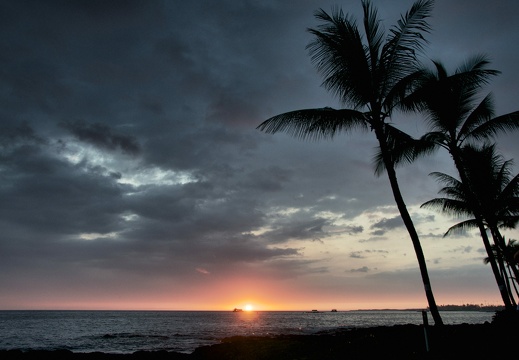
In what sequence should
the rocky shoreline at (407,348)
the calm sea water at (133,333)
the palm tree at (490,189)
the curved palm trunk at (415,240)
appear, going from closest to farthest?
the rocky shoreline at (407,348) < the curved palm trunk at (415,240) < the palm tree at (490,189) < the calm sea water at (133,333)

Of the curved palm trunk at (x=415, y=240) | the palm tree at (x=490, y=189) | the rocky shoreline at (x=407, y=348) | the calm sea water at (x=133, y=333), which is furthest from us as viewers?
the calm sea water at (x=133, y=333)

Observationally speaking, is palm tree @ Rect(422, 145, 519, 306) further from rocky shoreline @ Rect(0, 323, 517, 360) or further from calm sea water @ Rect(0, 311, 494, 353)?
calm sea water @ Rect(0, 311, 494, 353)

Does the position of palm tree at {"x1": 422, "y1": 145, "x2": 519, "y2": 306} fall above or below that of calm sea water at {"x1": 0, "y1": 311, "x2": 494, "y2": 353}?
above

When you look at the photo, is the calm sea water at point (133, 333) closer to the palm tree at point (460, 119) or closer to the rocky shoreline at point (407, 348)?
the rocky shoreline at point (407, 348)

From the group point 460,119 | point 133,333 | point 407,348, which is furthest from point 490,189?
point 133,333

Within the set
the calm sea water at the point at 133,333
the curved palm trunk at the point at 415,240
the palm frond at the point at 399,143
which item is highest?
the palm frond at the point at 399,143

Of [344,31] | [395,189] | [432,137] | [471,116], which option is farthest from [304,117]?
[471,116]

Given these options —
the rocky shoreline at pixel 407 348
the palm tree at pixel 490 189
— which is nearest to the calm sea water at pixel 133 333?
the rocky shoreline at pixel 407 348

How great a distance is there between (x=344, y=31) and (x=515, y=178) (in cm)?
1483

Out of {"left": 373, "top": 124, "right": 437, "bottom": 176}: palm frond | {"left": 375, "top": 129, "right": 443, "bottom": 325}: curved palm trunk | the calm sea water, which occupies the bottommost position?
the calm sea water

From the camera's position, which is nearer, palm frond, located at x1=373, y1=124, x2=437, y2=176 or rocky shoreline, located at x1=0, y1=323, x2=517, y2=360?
rocky shoreline, located at x1=0, y1=323, x2=517, y2=360

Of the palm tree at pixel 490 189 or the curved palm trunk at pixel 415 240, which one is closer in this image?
the curved palm trunk at pixel 415 240

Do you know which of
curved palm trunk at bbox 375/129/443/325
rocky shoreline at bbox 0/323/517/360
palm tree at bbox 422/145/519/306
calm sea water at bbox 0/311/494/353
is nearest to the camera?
rocky shoreline at bbox 0/323/517/360

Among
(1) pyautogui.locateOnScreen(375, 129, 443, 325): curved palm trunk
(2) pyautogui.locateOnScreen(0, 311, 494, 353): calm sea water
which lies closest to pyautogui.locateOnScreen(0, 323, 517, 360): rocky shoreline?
(1) pyautogui.locateOnScreen(375, 129, 443, 325): curved palm trunk
